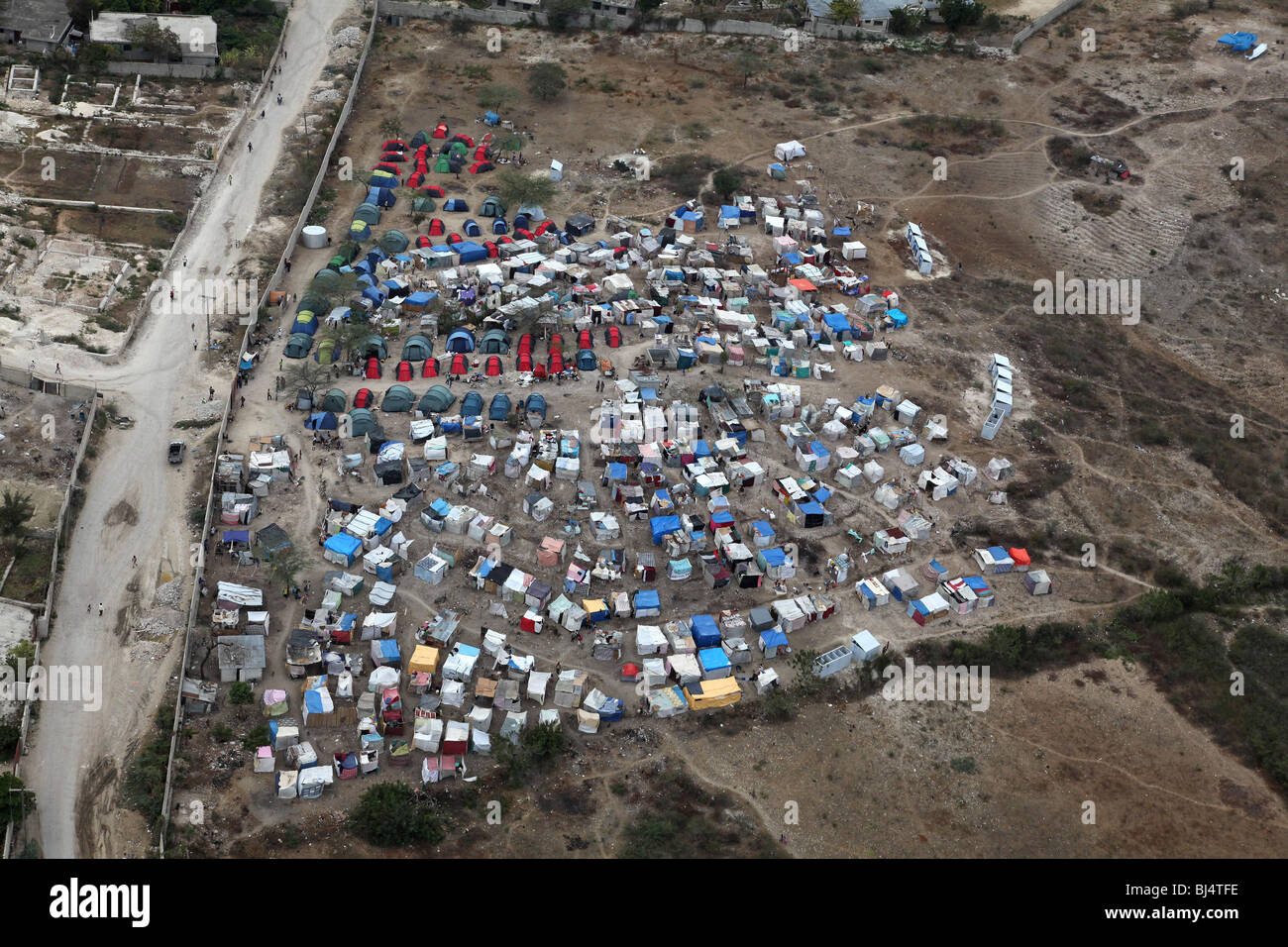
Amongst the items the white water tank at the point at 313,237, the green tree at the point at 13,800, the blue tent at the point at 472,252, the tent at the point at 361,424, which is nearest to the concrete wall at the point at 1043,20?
the blue tent at the point at 472,252

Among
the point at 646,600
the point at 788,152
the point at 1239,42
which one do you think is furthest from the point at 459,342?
the point at 1239,42

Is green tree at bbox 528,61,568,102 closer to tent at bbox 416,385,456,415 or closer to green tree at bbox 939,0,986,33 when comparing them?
green tree at bbox 939,0,986,33

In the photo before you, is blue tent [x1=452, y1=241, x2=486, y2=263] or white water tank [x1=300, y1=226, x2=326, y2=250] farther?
white water tank [x1=300, y1=226, x2=326, y2=250]

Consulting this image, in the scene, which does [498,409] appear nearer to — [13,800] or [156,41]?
[13,800]

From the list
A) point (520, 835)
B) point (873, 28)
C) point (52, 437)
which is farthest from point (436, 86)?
point (520, 835)

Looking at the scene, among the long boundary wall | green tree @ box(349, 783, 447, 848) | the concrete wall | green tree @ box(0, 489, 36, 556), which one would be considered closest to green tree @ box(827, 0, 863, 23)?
the concrete wall

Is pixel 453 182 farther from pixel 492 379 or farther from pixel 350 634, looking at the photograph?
pixel 350 634
